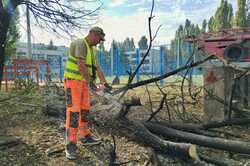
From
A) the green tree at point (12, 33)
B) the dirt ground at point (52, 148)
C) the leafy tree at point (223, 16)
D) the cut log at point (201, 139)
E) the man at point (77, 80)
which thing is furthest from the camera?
the leafy tree at point (223, 16)

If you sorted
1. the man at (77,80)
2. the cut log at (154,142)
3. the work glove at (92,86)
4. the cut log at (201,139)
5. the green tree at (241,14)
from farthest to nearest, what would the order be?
the green tree at (241,14) < the work glove at (92,86) < the man at (77,80) < the cut log at (201,139) < the cut log at (154,142)

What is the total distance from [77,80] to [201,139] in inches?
65.8

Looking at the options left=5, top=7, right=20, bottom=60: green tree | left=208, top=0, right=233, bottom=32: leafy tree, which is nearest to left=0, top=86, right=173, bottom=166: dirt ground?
left=5, top=7, right=20, bottom=60: green tree

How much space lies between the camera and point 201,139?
4.22m

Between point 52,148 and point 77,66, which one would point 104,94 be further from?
point 52,148

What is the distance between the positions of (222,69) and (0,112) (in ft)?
13.9

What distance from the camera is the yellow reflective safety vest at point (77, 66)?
441 centimetres

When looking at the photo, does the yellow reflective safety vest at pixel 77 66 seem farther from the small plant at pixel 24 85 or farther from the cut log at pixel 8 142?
the small plant at pixel 24 85

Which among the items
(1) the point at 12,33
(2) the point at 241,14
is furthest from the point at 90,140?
(2) the point at 241,14

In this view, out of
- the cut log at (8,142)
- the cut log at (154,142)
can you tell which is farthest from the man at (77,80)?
the cut log at (8,142)

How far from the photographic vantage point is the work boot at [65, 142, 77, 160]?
13.8 feet

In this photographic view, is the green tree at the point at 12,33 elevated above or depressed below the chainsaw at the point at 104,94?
above

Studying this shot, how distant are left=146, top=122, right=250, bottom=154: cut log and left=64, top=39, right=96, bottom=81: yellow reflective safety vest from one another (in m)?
1.01

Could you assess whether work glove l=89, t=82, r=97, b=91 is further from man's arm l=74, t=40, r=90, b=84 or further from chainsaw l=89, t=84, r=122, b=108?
man's arm l=74, t=40, r=90, b=84
